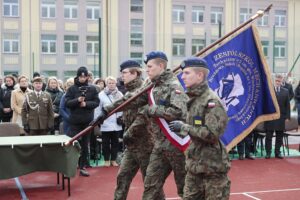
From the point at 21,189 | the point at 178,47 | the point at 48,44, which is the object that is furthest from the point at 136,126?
the point at 178,47

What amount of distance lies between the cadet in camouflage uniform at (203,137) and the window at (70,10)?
29.6 m

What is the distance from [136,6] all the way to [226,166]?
30.3 metres

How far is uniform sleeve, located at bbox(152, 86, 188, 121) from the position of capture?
4.98 metres

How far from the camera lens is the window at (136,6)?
111 feet

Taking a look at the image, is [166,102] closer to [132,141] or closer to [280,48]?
[132,141]

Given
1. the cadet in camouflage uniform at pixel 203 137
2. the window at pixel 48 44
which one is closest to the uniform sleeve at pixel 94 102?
the cadet in camouflage uniform at pixel 203 137

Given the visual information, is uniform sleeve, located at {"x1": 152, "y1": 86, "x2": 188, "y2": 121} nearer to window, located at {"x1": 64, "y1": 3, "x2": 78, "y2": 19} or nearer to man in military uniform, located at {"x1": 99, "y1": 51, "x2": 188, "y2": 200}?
man in military uniform, located at {"x1": 99, "y1": 51, "x2": 188, "y2": 200}

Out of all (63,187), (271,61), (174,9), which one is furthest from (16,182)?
(174,9)

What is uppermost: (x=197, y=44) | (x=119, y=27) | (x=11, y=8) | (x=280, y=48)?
(x=11, y=8)

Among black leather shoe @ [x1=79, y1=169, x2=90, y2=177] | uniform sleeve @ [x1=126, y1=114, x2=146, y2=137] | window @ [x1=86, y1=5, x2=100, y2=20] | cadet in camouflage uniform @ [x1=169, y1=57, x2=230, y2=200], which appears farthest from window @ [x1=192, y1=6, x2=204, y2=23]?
cadet in camouflage uniform @ [x1=169, y1=57, x2=230, y2=200]

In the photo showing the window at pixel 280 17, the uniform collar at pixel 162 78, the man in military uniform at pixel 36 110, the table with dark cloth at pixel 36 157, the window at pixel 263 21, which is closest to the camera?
the uniform collar at pixel 162 78

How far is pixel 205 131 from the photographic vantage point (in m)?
4.22

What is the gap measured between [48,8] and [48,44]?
8.44 ft

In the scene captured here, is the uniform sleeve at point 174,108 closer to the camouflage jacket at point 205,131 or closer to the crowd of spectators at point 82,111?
the camouflage jacket at point 205,131
